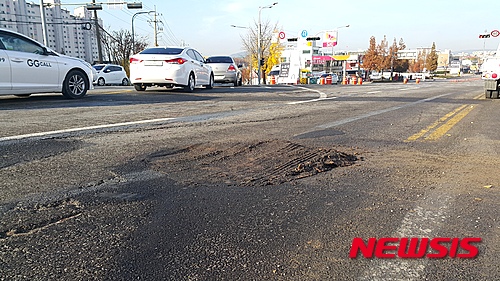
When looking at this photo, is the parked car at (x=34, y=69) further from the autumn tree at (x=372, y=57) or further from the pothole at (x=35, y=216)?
the autumn tree at (x=372, y=57)

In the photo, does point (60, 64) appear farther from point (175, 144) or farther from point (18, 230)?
point (18, 230)

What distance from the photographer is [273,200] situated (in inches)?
107

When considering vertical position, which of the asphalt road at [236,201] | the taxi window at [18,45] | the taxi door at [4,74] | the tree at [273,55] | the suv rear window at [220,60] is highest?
the tree at [273,55]

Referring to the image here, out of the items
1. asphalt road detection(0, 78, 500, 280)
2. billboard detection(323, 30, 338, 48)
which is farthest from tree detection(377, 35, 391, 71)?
asphalt road detection(0, 78, 500, 280)

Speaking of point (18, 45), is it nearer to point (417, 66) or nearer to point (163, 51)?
point (163, 51)

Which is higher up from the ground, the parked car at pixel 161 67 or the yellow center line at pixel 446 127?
the parked car at pixel 161 67

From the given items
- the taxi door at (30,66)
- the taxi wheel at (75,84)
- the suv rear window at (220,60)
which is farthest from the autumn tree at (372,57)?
the taxi door at (30,66)

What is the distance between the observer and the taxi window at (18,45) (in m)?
7.59

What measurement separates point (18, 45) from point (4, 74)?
29.5 inches

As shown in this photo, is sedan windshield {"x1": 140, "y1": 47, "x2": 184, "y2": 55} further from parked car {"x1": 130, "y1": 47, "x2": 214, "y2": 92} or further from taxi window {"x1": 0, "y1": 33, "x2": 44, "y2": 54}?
taxi window {"x1": 0, "y1": 33, "x2": 44, "y2": 54}

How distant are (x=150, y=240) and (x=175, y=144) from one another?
246 cm

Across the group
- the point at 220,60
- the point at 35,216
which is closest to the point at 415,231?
the point at 35,216

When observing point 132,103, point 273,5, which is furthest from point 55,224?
point 273,5

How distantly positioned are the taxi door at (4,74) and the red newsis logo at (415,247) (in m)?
8.19
